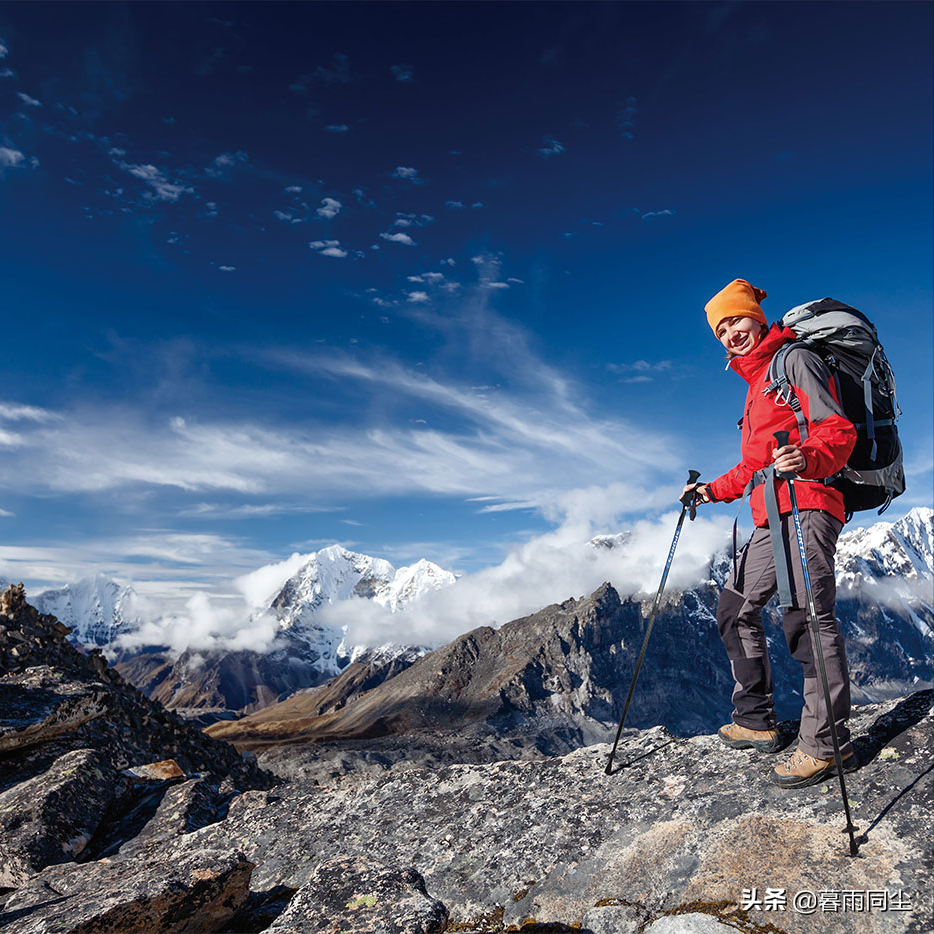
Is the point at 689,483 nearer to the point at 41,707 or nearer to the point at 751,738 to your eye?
the point at 751,738

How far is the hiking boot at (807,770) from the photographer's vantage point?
5301 mm

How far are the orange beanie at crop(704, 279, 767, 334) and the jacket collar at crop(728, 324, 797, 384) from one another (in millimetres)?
291

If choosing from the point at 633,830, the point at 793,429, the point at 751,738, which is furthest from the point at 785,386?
the point at 633,830

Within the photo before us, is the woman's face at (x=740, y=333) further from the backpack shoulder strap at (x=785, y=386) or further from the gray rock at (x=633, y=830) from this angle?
the gray rock at (x=633, y=830)

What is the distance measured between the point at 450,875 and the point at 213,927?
210cm

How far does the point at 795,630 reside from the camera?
19.8ft

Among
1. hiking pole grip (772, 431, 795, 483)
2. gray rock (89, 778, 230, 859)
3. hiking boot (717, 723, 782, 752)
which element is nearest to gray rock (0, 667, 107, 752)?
gray rock (89, 778, 230, 859)

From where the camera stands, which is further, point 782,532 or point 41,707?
point 41,707

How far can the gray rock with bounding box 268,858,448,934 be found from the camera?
454cm

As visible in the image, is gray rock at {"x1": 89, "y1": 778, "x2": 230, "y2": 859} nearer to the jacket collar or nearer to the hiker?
the hiker

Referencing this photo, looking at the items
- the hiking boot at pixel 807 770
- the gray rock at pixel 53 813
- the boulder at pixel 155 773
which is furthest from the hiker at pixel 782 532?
the boulder at pixel 155 773

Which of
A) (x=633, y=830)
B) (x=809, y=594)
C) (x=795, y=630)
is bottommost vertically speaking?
(x=633, y=830)

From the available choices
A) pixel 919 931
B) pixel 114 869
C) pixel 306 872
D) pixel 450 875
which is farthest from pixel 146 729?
pixel 919 931

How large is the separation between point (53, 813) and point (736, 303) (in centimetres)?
1116
